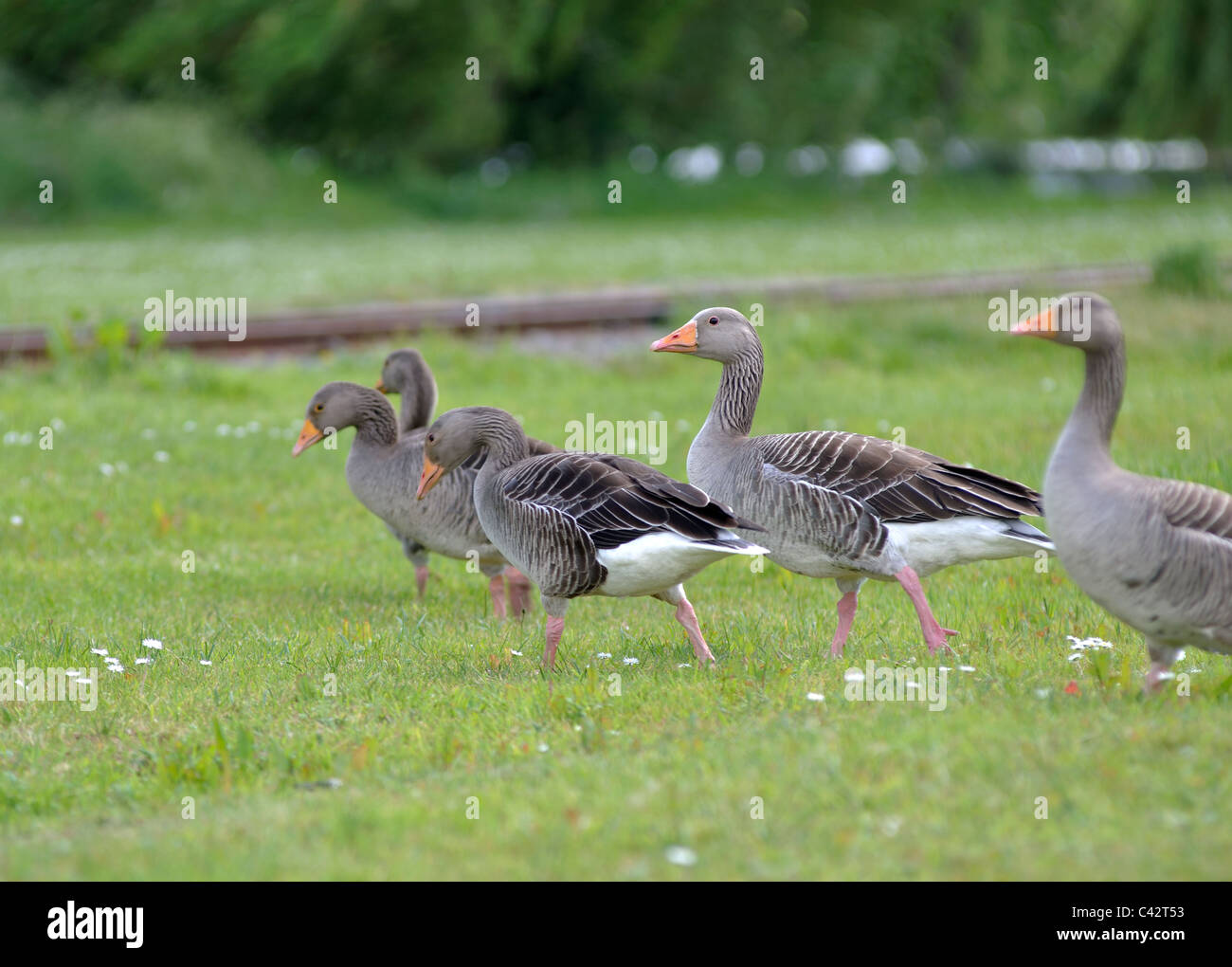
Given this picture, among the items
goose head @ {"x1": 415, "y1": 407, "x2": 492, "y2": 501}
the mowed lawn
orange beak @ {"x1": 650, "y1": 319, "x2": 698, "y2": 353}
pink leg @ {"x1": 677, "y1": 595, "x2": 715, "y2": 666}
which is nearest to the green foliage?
the mowed lawn

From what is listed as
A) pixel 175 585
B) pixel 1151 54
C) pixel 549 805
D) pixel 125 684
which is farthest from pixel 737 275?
pixel 1151 54

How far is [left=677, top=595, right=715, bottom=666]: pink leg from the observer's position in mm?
6723

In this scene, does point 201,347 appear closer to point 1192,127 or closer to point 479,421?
point 479,421

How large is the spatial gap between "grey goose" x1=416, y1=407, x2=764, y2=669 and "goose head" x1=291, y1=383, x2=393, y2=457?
77.6 inches

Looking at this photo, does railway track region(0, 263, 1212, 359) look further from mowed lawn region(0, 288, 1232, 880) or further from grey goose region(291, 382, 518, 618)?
grey goose region(291, 382, 518, 618)

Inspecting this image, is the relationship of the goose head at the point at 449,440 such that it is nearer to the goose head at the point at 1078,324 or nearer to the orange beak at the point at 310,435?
the orange beak at the point at 310,435

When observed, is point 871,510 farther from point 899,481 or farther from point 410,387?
point 410,387

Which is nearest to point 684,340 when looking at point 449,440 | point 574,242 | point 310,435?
point 449,440

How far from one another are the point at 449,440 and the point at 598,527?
112cm

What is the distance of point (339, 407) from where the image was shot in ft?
29.4

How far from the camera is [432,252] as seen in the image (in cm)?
2658

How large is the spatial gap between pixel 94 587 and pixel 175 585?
0.46 meters

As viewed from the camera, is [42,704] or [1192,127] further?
[1192,127]

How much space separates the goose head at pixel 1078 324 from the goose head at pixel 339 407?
4.67m
